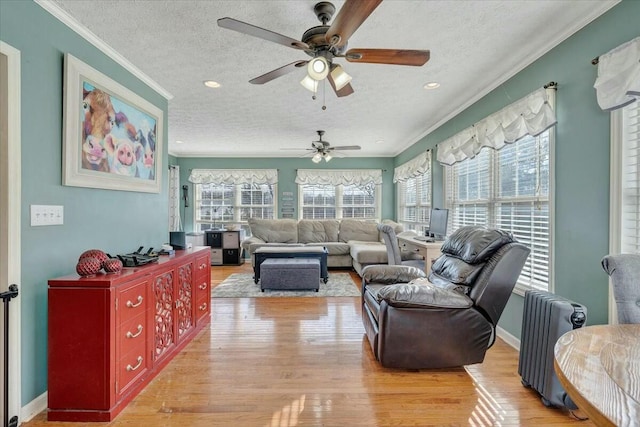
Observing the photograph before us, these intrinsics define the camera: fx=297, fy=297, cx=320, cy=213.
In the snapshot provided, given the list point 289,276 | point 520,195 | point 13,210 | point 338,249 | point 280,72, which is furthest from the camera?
point 338,249

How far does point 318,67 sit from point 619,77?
1695 mm

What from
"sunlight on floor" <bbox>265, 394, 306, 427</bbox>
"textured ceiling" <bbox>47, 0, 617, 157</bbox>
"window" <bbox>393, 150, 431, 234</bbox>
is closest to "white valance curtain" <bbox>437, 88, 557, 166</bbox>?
"textured ceiling" <bbox>47, 0, 617, 157</bbox>

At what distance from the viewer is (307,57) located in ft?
8.53

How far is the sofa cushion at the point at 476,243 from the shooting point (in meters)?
2.19

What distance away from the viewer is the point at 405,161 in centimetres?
629

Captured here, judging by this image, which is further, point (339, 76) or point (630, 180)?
point (339, 76)

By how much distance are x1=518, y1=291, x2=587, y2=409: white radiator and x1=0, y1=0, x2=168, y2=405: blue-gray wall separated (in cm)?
309

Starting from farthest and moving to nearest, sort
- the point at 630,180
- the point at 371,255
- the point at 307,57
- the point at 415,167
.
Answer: the point at 415,167
the point at 371,255
the point at 307,57
the point at 630,180

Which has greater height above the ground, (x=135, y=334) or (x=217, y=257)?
(x=135, y=334)

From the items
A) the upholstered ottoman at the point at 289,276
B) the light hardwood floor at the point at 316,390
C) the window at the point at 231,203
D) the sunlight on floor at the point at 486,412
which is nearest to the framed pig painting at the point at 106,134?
the light hardwood floor at the point at 316,390

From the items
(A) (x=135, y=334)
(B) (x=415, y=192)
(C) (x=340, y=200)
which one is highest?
(B) (x=415, y=192)

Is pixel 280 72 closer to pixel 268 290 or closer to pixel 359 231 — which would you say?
pixel 268 290

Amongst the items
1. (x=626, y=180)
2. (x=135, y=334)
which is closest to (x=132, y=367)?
(x=135, y=334)

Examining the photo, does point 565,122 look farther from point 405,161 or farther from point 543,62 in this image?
point 405,161
